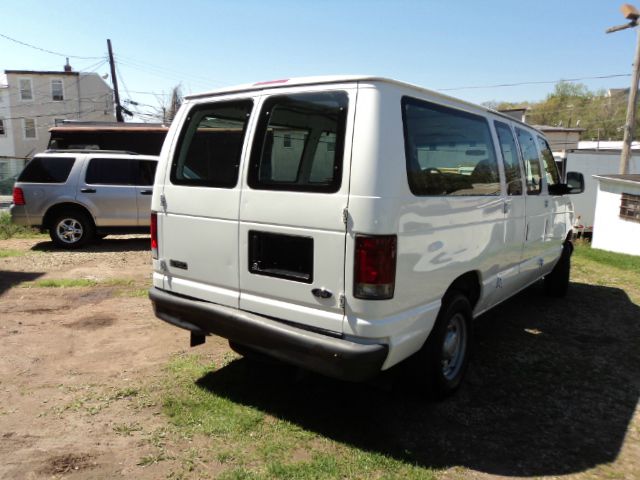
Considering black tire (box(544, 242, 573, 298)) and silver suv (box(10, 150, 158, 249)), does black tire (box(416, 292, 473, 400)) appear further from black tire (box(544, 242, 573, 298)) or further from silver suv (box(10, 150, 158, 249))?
silver suv (box(10, 150, 158, 249))

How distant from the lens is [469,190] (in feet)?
11.6

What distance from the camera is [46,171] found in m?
9.33

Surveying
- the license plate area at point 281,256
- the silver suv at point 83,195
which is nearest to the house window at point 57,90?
the silver suv at point 83,195

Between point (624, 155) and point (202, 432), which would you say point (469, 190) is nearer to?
point (202, 432)

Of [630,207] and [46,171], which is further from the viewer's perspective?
[630,207]

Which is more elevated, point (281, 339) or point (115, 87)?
point (115, 87)

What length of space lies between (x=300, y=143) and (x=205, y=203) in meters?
0.82

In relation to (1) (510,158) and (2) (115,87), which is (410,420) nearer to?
(1) (510,158)

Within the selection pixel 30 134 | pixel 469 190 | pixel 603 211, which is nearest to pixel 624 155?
pixel 603 211

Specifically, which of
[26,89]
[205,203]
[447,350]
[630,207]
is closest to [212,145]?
[205,203]

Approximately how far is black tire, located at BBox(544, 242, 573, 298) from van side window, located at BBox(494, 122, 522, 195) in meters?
2.53

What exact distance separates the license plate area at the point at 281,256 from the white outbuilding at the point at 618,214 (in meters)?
16.1

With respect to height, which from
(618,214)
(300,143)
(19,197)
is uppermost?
(300,143)

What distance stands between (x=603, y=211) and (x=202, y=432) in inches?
718
